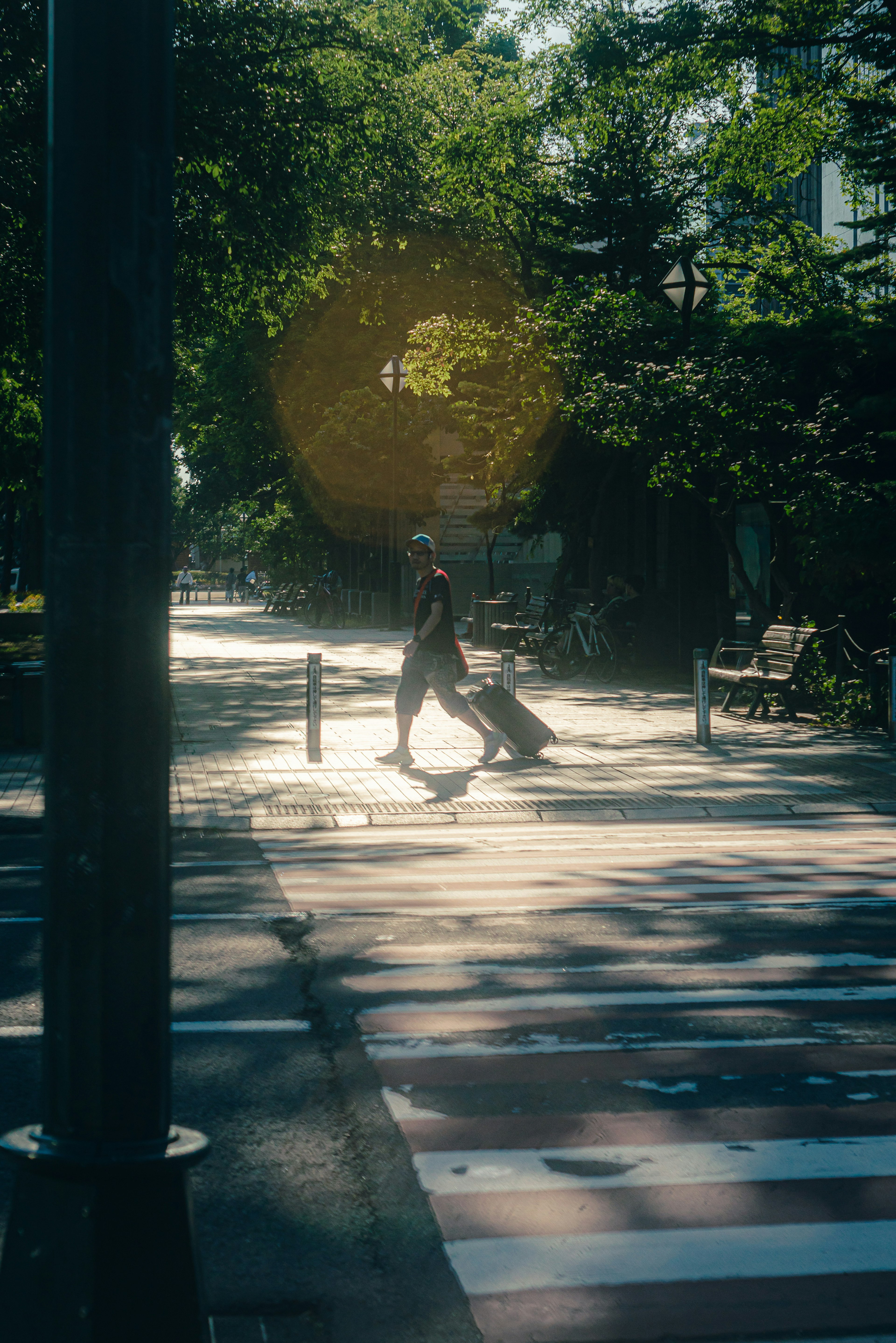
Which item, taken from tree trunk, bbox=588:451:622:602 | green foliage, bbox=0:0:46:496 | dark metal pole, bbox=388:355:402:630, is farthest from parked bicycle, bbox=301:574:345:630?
green foliage, bbox=0:0:46:496

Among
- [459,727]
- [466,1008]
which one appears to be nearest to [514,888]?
[466,1008]

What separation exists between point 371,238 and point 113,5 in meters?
29.0

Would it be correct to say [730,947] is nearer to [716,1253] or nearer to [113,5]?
[716,1253]

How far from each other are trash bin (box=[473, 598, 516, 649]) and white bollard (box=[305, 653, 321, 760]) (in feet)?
53.0

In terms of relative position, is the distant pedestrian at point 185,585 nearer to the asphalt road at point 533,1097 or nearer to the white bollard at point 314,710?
the white bollard at point 314,710

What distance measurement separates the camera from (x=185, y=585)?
226 ft

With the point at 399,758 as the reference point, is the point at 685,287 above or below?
above

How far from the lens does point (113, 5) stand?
2.53m

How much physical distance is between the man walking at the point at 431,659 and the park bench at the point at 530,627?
10496mm

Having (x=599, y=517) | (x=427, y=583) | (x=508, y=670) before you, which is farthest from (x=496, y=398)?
(x=427, y=583)

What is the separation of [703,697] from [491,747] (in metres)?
2.31

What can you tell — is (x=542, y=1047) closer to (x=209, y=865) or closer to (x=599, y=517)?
(x=209, y=865)

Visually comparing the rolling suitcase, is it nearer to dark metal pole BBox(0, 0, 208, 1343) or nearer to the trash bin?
Result: dark metal pole BBox(0, 0, 208, 1343)

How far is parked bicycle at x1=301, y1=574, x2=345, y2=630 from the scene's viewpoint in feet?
136
